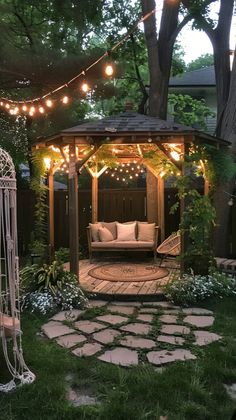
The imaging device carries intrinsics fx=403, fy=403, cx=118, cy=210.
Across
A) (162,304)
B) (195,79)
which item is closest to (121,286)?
(162,304)

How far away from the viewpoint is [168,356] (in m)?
3.71

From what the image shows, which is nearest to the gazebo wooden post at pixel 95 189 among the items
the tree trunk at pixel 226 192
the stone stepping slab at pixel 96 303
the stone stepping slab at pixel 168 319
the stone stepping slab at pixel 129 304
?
the tree trunk at pixel 226 192

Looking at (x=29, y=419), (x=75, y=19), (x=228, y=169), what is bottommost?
(x=29, y=419)

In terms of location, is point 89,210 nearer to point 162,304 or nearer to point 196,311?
point 162,304

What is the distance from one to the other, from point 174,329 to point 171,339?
337 millimetres

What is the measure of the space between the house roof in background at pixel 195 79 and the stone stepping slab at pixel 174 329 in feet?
42.1

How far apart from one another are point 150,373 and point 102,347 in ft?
2.56

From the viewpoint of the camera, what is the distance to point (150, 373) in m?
3.29

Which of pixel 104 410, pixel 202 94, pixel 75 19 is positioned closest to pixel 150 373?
pixel 104 410

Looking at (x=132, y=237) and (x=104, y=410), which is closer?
(x=104, y=410)

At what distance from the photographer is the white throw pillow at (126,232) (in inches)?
329

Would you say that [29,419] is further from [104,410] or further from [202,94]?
[202,94]

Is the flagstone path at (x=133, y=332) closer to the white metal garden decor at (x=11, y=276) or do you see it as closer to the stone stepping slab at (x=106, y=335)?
the stone stepping slab at (x=106, y=335)

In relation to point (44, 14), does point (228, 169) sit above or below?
below
